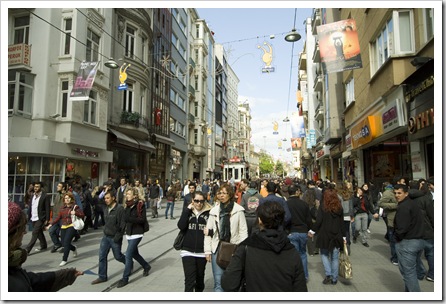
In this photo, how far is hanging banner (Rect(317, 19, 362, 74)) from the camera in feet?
34.4

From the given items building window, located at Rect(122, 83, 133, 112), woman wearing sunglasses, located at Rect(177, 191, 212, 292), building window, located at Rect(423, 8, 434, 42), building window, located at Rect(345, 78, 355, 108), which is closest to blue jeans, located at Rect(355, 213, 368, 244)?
building window, located at Rect(423, 8, 434, 42)

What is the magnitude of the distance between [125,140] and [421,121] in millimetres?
15783

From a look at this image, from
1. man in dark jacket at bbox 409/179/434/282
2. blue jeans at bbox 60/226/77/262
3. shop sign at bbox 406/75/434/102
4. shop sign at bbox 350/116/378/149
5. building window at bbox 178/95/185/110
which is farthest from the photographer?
building window at bbox 178/95/185/110

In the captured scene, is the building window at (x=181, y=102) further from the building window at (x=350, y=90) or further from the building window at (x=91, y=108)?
the building window at (x=350, y=90)

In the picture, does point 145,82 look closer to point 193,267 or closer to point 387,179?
point 387,179

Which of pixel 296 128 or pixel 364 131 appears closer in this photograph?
pixel 364 131

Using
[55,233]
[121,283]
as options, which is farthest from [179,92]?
[121,283]

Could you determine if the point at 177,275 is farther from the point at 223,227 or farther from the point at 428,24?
the point at 428,24

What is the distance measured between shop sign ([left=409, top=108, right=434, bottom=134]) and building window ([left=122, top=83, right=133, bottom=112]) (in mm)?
17122

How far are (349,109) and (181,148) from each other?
1950 centimetres

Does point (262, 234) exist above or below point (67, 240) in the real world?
above

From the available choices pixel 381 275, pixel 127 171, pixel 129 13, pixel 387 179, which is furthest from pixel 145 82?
pixel 381 275

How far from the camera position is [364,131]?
13.9 m

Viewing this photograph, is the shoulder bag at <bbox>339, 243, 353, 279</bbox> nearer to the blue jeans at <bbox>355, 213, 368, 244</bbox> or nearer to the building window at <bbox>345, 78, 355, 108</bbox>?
the blue jeans at <bbox>355, 213, 368, 244</bbox>
